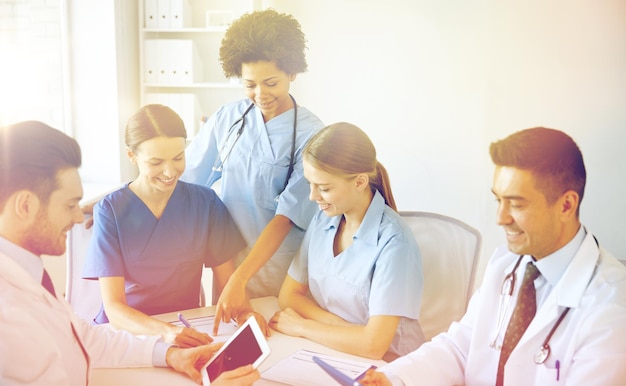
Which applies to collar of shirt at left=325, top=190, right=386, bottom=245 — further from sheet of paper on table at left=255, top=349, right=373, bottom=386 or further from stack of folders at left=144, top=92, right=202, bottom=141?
stack of folders at left=144, top=92, right=202, bottom=141

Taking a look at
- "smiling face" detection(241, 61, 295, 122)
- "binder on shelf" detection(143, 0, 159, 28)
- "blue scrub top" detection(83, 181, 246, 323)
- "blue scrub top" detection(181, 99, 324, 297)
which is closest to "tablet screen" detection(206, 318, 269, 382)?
"blue scrub top" detection(83, 181, 246, 323)

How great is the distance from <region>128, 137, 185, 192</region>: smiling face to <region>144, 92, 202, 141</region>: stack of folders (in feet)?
5.27

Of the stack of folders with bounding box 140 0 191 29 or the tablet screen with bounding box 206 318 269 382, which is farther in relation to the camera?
the stack of folders with bounding box 140 0 191 29

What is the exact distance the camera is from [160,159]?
1356 millimetres

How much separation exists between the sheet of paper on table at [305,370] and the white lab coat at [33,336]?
0.34 metres

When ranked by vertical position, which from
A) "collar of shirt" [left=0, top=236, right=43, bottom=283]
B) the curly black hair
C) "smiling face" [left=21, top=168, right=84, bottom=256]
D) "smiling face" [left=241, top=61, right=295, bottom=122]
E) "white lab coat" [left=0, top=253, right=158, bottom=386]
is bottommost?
"white lab coat" [left=0, top=253, right=158, bottom=386]

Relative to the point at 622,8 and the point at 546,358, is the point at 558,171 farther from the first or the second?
the point at 622,8

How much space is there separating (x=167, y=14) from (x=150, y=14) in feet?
0.31

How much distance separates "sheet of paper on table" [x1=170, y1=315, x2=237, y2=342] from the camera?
1294 millimetres

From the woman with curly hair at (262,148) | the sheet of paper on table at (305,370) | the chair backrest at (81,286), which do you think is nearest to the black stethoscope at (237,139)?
the woman with curly hair at (262,148)

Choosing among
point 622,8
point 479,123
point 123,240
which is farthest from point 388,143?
point 123,240

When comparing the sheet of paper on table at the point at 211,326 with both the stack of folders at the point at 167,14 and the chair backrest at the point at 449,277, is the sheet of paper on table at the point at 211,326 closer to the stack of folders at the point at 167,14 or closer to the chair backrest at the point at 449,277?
the chair backrest at the point at 449,277

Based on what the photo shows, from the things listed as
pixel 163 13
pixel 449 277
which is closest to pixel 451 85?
pixel 449 277

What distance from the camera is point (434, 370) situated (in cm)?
115
